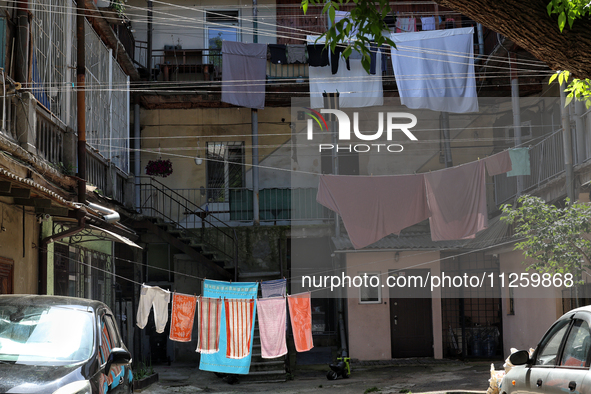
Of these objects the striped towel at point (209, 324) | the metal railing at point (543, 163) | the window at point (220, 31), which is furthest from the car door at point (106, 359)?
the window at point (220, 31)

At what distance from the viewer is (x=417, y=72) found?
1692 centimetres

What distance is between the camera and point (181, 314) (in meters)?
13.3

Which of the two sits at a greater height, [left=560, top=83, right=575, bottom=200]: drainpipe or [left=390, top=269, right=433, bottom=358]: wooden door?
[left=560, top=83, right=575, bottom=200]: drainpipe

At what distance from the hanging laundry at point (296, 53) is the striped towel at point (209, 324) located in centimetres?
808

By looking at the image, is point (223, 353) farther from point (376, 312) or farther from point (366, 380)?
point (376, 312)

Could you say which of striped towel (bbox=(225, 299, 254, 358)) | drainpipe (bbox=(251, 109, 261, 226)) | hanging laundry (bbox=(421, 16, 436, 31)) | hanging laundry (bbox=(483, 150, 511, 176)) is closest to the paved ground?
striped towel (bbox=(225, 299, 254, 358))

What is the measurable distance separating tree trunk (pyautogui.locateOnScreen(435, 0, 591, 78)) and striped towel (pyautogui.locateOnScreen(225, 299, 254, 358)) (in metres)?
10.2

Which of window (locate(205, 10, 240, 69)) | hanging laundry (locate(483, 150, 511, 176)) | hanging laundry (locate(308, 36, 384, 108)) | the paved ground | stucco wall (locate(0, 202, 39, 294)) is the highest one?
window (locate(205, 10, 240, 69))

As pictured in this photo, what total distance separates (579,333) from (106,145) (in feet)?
37.2

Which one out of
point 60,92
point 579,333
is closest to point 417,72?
point 60,92

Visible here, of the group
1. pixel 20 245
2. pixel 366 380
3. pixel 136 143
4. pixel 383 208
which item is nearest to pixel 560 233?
pixel 383 208

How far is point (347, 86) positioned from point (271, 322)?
7093mm

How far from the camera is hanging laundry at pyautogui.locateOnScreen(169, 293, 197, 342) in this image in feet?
43.7

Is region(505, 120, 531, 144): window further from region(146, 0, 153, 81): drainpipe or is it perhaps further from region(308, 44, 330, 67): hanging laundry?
region(146, 0, 153, 81): drainpipe
